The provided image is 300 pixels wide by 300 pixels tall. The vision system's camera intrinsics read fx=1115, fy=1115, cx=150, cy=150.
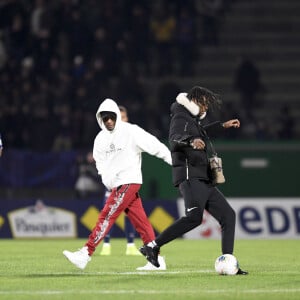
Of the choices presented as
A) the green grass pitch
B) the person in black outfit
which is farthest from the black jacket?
the green grass pitch

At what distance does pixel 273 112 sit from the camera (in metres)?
30.5

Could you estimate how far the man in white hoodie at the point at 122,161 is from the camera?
13.9m

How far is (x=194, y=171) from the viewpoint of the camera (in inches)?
525

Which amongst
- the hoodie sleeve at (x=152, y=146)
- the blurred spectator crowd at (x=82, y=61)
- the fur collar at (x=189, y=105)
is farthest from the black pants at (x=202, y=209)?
the blurred spectator crowd at (x=82, y=61)

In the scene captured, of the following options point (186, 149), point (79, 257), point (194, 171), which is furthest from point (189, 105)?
point (79, 257)

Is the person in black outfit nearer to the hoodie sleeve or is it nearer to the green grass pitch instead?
the hoodie sleeve

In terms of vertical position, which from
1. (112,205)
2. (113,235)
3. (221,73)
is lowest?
(113,235)

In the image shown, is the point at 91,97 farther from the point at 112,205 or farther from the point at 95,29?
the point at 112,205

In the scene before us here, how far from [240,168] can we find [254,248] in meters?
4.67

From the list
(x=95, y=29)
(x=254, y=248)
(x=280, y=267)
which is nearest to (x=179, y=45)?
(x=95, y=29)

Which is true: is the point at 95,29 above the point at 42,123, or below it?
above

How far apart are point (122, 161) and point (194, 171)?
1092mm

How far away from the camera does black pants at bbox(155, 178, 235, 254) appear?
1325 centimetres

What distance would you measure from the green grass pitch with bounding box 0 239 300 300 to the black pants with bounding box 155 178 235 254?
0.50 m
